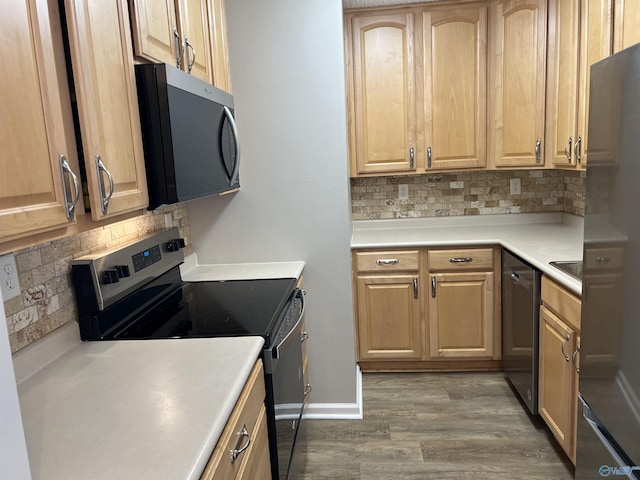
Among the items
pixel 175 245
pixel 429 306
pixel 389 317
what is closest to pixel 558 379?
pixel 429 306

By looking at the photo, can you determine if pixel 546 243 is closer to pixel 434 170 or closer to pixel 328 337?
pixel 434 170

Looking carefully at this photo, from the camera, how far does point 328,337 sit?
2611mm

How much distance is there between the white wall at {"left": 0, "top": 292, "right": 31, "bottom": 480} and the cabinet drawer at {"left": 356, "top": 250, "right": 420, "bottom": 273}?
7.91 feet

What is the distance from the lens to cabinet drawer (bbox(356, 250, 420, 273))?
2.97 m

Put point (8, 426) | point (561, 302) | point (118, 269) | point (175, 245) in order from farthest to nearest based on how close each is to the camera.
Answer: point (175, 245), point (561, 302), point (118, 269), point (8, 426)

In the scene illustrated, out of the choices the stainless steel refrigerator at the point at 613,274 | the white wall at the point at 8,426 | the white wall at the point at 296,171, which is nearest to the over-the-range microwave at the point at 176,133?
the white wall at the point at 296,171

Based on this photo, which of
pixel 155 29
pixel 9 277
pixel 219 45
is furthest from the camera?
pixel 219 45

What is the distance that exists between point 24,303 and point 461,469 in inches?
74.4

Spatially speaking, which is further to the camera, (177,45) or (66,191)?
(177,45)

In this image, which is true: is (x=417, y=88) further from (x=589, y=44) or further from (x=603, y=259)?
(x=603, y=259)

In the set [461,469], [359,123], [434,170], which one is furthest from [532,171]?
[461,469]

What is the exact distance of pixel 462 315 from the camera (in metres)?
3.02

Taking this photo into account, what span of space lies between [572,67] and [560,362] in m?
1.53

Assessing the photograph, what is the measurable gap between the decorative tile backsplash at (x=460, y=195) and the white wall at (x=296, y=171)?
106cm
